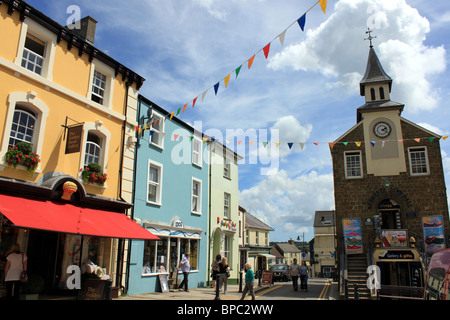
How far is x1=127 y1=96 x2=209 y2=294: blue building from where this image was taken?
48.6ft

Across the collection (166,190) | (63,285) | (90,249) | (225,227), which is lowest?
(63,285)

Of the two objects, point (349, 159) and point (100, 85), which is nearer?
point (100, 85)

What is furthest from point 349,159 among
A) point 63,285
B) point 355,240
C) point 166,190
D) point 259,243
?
point 259,243

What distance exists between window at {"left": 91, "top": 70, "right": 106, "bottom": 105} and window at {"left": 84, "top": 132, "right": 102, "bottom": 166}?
1474 mm

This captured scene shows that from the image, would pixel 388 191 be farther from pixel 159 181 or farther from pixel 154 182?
pixel 154 182

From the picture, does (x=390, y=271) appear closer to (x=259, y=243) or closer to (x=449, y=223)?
(x=449, y=223)

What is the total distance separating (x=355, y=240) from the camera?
2136 cm

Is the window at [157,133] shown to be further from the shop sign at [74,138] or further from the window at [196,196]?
the shop sign at [74,138]

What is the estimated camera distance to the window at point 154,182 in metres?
15.9

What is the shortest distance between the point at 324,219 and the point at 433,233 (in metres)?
40.9

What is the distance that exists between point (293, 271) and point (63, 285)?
40.1 feet

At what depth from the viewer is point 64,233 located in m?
11.2

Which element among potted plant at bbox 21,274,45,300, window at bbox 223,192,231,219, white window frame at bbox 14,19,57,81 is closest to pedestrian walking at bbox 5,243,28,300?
potted plant at bbox 21,274,45,300

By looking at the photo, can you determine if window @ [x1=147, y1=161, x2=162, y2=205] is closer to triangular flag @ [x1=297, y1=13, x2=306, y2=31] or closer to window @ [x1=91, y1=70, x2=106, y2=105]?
window @ [x1=91, y1=70, x2=106, y2=105]
